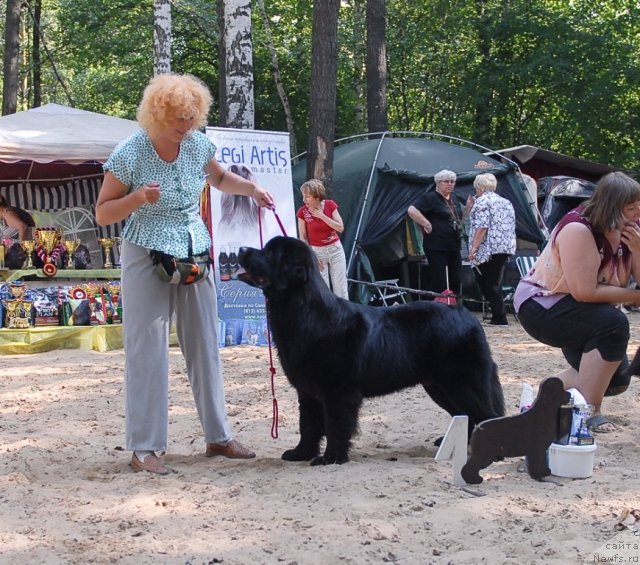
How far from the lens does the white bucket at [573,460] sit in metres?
3.51

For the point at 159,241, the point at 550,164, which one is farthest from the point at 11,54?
the point at 159,241

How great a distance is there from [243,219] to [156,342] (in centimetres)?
459

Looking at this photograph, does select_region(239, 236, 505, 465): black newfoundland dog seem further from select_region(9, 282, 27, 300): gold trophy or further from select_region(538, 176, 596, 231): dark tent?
select_region(538, 176, 596, 231): dark tent

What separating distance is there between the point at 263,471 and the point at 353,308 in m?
0.85

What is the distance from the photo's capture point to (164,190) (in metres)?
3.63

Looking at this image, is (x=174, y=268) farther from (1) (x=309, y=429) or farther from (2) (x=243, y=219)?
(2) (x=243, y=219)

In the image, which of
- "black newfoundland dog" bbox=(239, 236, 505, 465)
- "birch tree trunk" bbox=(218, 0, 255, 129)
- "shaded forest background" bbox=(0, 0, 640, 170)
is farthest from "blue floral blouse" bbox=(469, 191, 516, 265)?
"shaded forest background" bbox=(0, 0, 640, 170)

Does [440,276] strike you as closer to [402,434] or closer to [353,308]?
[402,434]

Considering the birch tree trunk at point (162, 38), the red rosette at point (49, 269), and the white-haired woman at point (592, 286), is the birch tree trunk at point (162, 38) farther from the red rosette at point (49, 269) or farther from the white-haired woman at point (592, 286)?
the white-haired woman at point (592, 286)

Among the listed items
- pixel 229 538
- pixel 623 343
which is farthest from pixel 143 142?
pixel 623 343

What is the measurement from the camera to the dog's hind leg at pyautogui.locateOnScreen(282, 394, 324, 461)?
397 centimetres

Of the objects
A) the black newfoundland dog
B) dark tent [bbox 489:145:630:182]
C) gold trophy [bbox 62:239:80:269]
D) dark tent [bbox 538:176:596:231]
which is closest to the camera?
the black newfoundland dog

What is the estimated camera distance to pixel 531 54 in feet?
65.6

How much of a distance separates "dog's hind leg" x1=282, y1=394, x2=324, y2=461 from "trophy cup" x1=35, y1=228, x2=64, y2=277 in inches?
207
